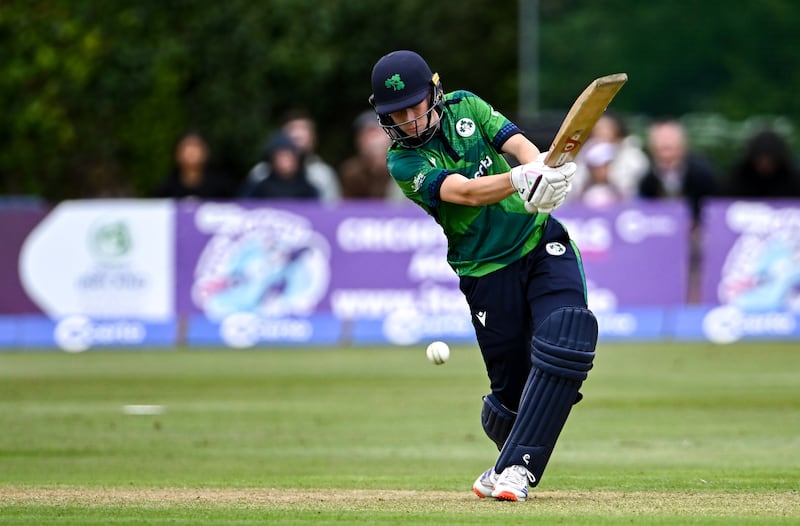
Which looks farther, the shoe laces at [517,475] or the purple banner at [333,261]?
the purple banner at [333,261]

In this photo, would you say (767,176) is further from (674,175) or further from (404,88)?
(404,88)

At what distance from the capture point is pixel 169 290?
16281mm

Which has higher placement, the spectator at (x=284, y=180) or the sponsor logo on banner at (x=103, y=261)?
the spectator at (x=284, y=180)

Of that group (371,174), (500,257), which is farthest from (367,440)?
(371,174)

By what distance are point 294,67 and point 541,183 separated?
2327 cm

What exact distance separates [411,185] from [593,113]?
870 millimetres

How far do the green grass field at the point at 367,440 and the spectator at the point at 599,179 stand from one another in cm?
166

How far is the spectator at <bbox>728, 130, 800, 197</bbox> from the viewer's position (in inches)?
687

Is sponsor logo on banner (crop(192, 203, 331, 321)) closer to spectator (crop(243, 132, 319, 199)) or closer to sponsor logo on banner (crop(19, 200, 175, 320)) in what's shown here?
sponsor logo on banner (crop(19, 200, 175, 320))

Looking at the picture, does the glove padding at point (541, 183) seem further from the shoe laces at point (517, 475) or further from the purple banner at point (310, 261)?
the purple banner at point (310, 261)

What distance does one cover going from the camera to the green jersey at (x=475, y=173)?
7070mm

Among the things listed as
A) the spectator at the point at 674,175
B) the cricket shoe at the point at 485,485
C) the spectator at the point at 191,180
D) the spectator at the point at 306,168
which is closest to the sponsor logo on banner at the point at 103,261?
the spectator at the point at 191,180

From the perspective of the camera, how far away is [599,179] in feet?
55.8

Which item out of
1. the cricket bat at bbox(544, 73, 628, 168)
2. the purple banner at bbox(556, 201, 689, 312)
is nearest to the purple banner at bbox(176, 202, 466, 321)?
the purple banner at bbox(556, 201, 689, 312)
